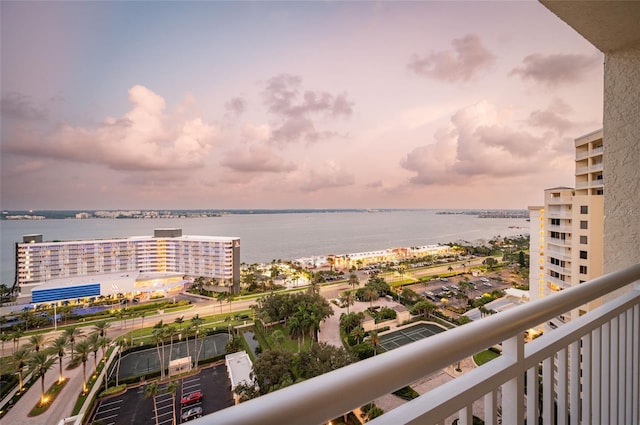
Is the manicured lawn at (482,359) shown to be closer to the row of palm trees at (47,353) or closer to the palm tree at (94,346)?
the row of palm trees at (47,353)

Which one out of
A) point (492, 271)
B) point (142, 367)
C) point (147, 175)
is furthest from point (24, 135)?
point (492, 271)

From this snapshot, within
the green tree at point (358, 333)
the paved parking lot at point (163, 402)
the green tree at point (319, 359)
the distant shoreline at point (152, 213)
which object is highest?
the distant shoreline at point (152, 213)

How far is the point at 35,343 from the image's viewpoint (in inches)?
168

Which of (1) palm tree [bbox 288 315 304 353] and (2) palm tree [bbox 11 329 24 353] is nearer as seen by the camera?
(2) palm tree [bbox 11 329 24 353]

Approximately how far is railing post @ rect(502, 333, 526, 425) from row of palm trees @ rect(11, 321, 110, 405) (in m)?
5.26

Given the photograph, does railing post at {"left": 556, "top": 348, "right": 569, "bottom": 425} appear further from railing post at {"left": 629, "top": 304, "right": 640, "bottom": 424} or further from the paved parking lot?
the paved parking lot

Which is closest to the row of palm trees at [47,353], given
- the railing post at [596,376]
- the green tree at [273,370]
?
the green tree at [273,370]

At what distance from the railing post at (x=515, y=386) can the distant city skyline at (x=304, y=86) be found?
243 centimetres

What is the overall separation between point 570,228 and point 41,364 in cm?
952

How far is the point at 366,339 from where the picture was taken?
5.30 metres

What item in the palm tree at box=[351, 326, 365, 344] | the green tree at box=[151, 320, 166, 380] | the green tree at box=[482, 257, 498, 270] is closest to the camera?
the palm tree at box=[351, 326, 365, 344]

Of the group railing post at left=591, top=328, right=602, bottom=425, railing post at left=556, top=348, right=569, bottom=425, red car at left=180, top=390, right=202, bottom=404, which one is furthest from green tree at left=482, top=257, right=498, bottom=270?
railing post at left=556, top=348, right=569, bottom=425

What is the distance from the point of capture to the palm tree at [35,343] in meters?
4.09

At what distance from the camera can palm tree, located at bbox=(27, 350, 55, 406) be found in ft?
11.8
